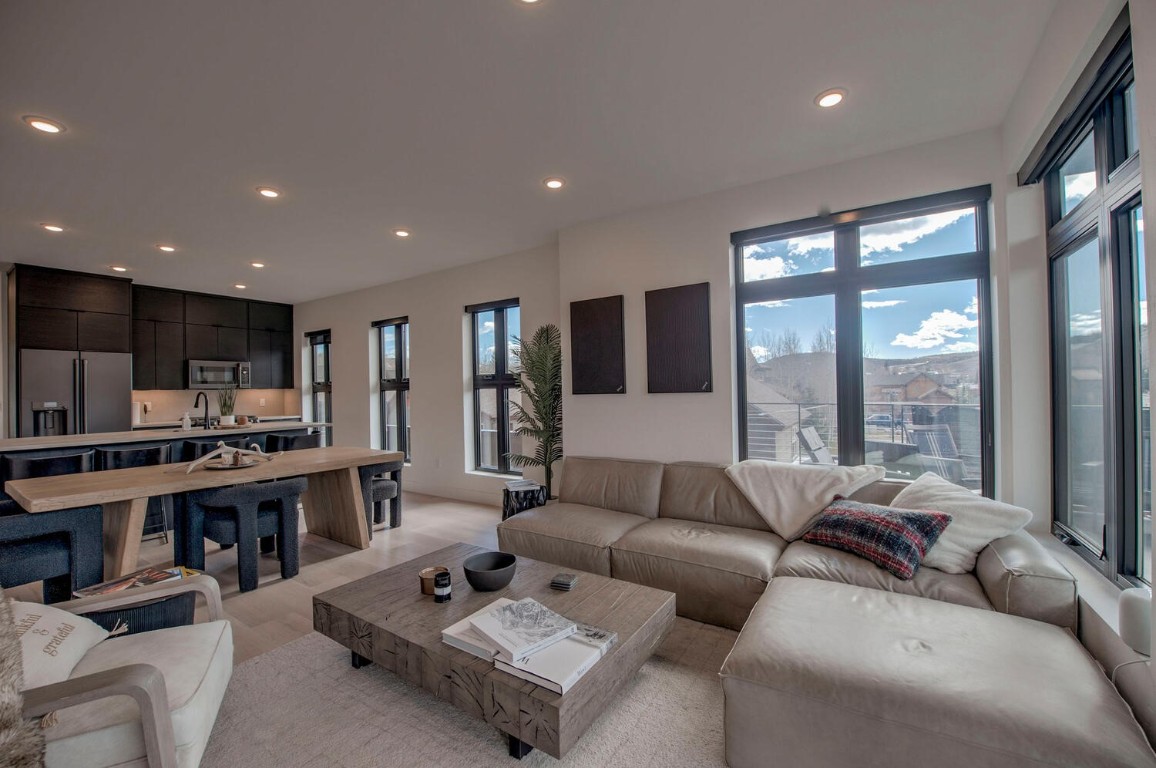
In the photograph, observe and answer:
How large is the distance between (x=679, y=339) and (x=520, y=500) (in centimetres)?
180

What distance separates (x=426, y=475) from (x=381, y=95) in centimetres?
465

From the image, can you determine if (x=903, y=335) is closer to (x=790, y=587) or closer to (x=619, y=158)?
(x=790, y=587)

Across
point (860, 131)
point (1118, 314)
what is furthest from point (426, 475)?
point (1118, 314)

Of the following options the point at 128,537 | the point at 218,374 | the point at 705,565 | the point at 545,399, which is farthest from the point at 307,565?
the point at 218,374

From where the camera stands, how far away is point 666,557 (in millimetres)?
2605

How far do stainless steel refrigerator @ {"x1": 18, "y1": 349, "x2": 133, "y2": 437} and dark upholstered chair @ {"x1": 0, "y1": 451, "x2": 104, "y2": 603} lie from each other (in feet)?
12.4

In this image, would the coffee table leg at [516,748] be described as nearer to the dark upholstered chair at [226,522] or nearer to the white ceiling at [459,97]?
the dark upholstered chair at [226,522]

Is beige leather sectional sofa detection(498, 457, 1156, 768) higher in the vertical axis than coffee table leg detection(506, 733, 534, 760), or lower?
higher

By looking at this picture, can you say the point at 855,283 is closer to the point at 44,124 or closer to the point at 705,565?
the point at 705,565

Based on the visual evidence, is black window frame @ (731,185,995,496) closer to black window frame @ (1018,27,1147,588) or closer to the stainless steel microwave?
black window frame @ (1018,27,1147,588)

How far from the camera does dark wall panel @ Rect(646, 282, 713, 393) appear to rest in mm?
3588

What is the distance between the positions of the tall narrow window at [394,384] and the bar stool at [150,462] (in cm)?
250

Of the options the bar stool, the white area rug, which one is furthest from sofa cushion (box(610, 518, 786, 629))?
the bar stool

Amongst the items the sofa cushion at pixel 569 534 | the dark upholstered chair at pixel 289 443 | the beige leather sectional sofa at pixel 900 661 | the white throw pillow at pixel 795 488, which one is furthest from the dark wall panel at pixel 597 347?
the dark upholstered chair at pixel 289 443
